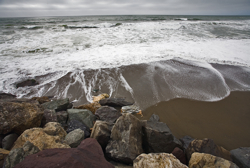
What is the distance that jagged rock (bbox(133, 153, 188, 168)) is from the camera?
1756mm

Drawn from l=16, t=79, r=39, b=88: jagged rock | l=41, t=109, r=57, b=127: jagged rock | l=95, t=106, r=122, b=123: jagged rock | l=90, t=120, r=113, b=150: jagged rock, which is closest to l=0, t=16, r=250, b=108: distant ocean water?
l=16, t=79, r=39, b=88: jagged rock

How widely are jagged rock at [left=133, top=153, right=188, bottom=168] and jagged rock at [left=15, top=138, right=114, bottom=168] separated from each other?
486 millimetres

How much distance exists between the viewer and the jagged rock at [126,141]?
2.16 meters

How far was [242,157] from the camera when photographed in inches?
88.0

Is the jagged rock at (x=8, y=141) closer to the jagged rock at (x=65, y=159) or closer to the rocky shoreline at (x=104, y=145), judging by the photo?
the rocky shoreline at (x=104, y=145)

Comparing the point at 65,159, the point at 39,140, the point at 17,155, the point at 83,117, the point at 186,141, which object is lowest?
the point at 186,141

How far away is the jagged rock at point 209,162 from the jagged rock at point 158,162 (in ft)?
1.04

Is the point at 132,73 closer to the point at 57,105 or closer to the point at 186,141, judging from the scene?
the point at 57,105

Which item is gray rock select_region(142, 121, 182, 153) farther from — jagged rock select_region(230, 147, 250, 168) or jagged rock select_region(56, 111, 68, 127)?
jagged rock select_region(56, 111, 68, 127)

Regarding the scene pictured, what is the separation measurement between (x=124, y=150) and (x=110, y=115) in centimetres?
129

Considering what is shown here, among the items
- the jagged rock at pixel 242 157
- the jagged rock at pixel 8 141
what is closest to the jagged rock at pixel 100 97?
the jagged rock at pixel 8 141

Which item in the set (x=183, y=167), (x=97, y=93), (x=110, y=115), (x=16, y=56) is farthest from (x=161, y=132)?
(x=16, y=56)

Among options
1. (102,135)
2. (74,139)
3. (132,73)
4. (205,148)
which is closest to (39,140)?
(74,139)

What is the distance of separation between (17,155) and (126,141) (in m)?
1.50
